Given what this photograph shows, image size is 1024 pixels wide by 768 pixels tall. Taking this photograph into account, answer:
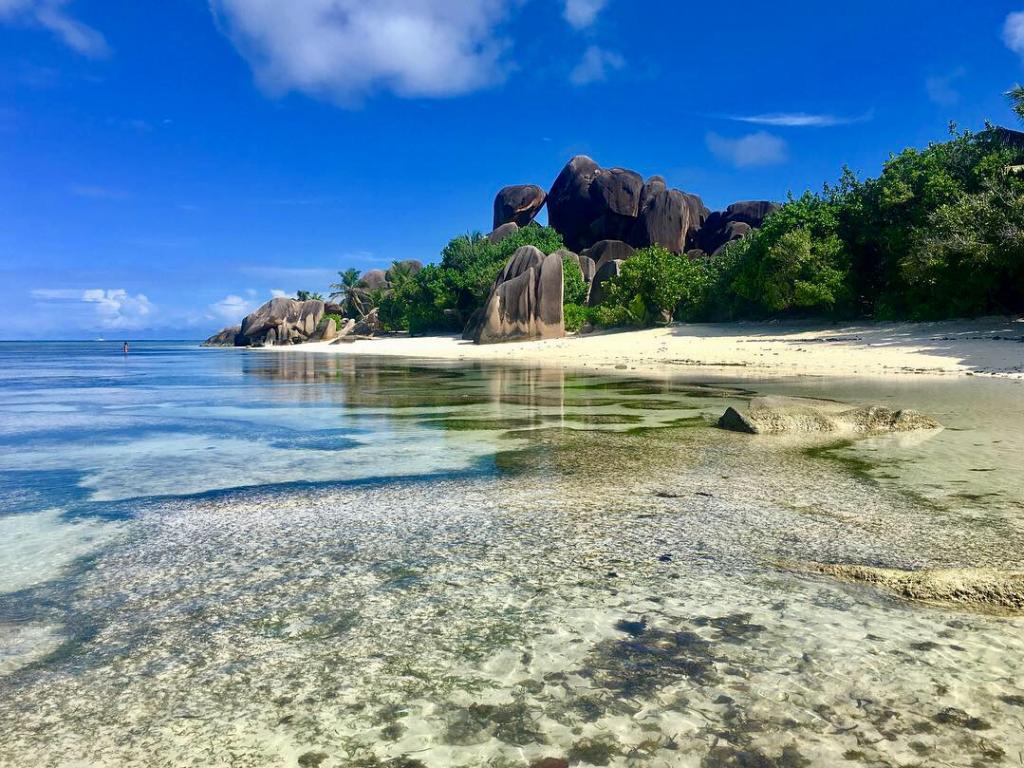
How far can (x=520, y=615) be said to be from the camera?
12.1 ft

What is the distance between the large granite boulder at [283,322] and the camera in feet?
260

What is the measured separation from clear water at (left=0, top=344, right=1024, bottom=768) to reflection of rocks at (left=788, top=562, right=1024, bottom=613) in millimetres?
193

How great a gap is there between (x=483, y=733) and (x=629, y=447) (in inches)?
263

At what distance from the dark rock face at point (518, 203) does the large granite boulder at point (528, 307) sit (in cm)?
3778

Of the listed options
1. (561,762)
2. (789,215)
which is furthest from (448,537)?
(789,215)

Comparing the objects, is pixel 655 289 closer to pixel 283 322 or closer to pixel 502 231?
pixel 502 231

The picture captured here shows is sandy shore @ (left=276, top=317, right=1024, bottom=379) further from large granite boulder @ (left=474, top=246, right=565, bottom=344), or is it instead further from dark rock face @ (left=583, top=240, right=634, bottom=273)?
dark rock face @ (left=583, top=240, right=634, bottom=273)

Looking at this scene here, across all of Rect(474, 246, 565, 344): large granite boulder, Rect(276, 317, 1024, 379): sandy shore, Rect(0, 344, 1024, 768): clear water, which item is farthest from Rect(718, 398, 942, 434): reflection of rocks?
Rect(474, 246, 565, 344): large granite boulder

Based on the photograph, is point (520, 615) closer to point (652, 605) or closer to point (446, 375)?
point (652, 605)

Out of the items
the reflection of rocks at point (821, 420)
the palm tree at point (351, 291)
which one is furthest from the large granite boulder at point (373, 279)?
the reflection of rocks at point (821, 420)

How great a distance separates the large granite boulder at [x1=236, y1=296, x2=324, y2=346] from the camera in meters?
79.4

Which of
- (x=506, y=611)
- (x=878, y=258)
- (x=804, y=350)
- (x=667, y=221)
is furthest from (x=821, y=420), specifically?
(x=667, y=221)

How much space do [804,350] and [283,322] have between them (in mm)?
65391

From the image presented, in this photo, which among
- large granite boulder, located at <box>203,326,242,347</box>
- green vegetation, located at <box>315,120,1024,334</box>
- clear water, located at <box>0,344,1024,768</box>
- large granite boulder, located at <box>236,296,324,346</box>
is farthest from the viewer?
large granite boulder, located at <box>203,326,242,347</box>
